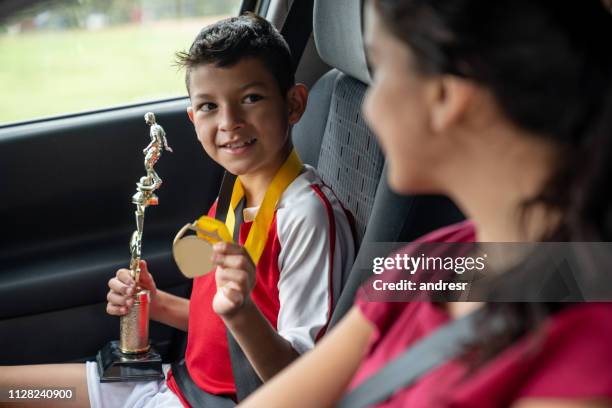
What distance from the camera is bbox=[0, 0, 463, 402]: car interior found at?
2188 millimetres

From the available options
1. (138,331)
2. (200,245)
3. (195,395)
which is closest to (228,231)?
(200,245)

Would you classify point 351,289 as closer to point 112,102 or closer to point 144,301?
point 144,301

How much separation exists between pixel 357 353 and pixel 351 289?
0.37 metres

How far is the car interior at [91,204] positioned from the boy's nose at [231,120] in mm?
314

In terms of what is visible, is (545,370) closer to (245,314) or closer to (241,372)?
(245,314)

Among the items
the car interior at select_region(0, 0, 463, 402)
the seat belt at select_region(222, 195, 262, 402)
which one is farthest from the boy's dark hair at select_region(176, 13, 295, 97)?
the seat belt at select_region(222, 195, 262, 402)

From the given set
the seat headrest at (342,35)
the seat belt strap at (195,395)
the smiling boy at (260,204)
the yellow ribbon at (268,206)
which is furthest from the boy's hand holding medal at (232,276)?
the seat headrest at (342,35)

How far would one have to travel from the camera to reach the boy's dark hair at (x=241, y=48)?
5.62 ft

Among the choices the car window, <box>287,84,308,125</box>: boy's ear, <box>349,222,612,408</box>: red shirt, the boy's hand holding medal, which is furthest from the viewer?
the car window

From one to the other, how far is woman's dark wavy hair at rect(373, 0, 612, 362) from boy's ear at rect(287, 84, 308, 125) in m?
0.89

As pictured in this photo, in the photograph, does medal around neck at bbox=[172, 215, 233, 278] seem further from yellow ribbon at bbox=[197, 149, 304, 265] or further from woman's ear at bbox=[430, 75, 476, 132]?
woman's ear at bbox=[430, 75, 476, 132]

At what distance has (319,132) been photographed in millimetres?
2041

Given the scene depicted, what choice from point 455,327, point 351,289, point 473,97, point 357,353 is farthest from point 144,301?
point 473,97

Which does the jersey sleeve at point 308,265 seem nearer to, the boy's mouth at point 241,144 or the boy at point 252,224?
the boy at point 252,224
